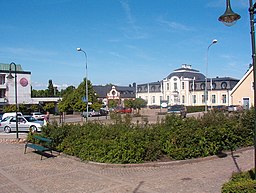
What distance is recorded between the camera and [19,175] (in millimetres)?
8891

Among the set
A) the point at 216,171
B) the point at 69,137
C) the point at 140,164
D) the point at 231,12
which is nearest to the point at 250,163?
the point at 216,171

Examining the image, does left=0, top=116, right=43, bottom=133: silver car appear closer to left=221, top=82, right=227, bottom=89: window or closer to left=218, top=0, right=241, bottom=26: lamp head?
left=218, top=0, right=241, bottom=26: lamp head

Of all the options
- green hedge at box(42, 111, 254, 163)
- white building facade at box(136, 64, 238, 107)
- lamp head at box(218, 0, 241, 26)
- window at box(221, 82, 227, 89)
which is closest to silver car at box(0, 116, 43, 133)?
green hedge at box(42, 111, 254, 163)

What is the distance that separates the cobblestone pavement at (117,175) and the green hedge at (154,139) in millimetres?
399

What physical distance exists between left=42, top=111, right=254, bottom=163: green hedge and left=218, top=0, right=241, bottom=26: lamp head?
5.19 m

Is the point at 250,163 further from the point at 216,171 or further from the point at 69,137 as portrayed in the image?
the point at 69,137

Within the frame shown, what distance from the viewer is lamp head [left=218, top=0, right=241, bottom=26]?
5906 mm

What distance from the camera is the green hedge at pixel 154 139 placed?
9867 millimetres

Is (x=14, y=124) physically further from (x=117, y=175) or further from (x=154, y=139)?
(x=117, y=175)

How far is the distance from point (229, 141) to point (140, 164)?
4.24 m

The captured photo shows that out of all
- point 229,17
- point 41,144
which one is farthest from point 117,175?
point 41,144

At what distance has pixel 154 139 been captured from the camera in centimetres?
1045

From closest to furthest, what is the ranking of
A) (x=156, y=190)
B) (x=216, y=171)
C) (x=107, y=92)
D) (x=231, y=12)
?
1. (x=231, y=12)
2. (x=156, y=190)
3. (x=216, y=171)
4. (x=107, y=92)

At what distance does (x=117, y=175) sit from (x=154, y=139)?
8.00 ft
